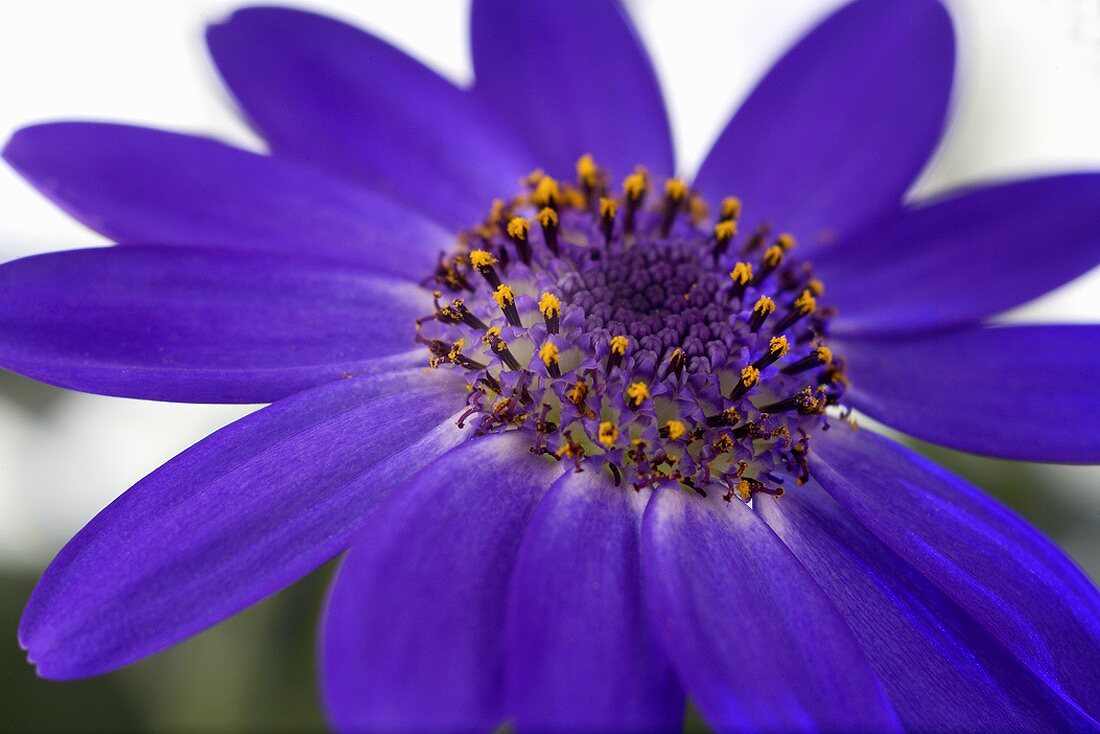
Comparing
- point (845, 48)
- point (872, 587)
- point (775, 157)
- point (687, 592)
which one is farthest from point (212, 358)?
point (845, 48)

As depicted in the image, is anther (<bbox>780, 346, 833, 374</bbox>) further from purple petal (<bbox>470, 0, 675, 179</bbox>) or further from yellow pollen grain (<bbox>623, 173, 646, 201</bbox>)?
purple petal (<bbox>470, 0, 675, 179</bbox>)

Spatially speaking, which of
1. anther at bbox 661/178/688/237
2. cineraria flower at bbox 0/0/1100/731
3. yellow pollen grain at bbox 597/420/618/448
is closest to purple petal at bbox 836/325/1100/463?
cineraria flower at bbox 0/0/1100/731

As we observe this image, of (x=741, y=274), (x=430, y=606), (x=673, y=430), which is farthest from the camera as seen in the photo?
(x=741, y=274)

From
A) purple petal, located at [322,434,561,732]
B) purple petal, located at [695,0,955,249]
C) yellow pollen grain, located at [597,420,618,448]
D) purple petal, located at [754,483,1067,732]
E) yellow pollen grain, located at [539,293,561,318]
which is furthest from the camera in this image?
purple petal, located at [695,0,955,249]

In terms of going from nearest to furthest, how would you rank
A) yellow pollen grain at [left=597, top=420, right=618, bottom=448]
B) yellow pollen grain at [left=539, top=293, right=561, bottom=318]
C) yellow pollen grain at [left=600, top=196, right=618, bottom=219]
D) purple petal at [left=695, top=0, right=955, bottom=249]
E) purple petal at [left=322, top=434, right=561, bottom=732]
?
purple petal at [left=322, top=434, right=561, bottom=732] → yellow pollen grain at [left=597, top=420, right=618, bottom=448] → yellow pollen grain at [left=539, top=293, right=561, bottom=318] → yellow pollen grain at [left=600, top=196, right=618, bottom=219] → purple petal at [left=695, top=0, right=955, bottom=249]

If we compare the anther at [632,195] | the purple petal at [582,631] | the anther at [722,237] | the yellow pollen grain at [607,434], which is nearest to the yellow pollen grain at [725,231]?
the anther at [722,237]

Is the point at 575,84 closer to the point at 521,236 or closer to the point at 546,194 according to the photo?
the point at 546,194

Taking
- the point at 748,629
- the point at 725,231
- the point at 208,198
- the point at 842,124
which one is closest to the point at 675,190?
the point at 725,231
